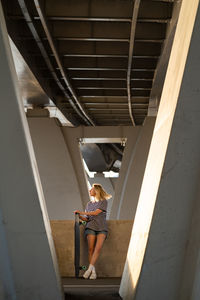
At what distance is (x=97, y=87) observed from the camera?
16.3 m

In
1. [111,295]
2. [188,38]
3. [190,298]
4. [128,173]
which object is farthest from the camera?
[128,173]

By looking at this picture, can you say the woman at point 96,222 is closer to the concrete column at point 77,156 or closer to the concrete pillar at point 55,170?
the concrete pillar at point 55,170

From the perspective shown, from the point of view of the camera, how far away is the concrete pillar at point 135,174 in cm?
1708

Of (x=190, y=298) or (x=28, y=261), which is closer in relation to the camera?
(x=190, y=298)

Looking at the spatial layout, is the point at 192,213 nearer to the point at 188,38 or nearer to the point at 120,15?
the point at 188,38

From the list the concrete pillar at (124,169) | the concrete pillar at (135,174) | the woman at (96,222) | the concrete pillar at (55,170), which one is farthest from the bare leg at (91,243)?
the concrete pillar at (124,169)

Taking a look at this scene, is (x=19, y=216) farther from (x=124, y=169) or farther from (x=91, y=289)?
(x=124, y=169)

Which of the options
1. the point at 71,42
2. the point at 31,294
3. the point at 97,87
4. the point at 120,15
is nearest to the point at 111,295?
Result: the point at 31,294

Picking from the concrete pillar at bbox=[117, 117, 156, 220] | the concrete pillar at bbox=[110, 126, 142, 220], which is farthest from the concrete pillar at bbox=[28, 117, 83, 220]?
the concrete pillar at bbox=[117, 117, 156, 220]

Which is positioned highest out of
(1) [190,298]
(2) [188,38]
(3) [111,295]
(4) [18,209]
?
(2) [188,38]

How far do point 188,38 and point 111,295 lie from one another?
3637 millimetres

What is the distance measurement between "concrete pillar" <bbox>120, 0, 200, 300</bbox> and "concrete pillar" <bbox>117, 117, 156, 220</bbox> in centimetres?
1201

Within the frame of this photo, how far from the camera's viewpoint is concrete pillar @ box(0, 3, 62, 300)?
4570 mm

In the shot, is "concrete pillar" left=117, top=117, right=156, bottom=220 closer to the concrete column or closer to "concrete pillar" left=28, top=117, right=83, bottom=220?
the concrete column
